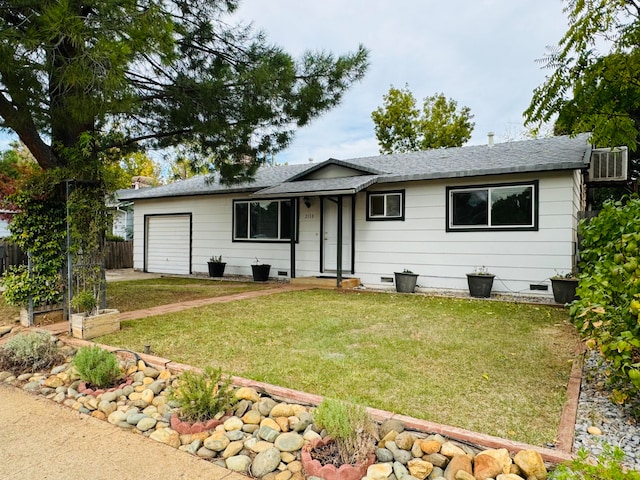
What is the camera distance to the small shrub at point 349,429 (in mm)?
2330

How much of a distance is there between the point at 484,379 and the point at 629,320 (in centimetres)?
125

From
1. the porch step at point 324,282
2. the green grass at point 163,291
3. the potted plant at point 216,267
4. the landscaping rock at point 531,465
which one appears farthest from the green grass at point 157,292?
the landscaping rock at point 531,465

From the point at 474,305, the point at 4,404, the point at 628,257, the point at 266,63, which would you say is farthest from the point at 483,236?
the point at 4,404

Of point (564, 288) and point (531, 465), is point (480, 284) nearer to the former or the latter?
point (564, 288)

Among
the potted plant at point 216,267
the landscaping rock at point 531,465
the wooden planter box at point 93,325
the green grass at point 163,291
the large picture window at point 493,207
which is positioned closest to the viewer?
the landscaping rock at point 531,465

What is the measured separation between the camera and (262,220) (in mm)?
11867

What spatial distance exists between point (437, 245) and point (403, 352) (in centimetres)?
514

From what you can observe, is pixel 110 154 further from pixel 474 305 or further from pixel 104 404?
pixel 474 305

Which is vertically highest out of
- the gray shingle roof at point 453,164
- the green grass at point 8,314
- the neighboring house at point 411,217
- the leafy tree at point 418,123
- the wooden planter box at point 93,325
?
the leafy tree at point 418,123

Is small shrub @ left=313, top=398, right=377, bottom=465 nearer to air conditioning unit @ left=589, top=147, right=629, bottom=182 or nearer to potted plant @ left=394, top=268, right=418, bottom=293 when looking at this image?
potted plant @ left=394, top=268, right=418, bottom=293

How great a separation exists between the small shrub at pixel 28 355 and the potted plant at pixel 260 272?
6.85 metres

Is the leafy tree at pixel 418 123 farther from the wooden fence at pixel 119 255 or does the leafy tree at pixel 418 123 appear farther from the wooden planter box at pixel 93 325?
the wooden planter box at pixel 93 325

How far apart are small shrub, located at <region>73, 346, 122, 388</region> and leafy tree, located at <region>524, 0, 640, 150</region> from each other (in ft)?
19.6

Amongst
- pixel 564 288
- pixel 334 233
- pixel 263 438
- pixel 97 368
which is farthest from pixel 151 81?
pixel 564 288
